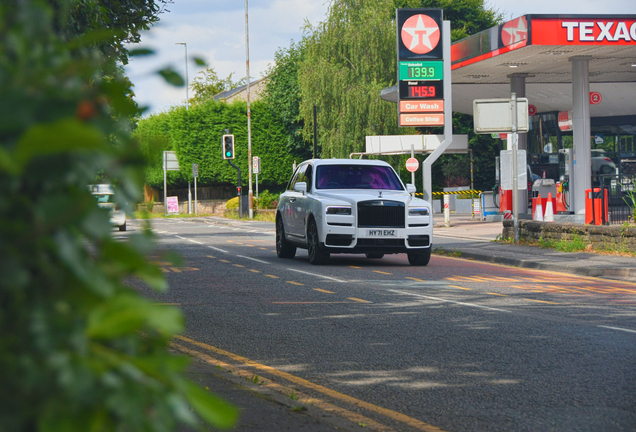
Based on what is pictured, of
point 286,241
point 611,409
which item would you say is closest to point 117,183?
point 611,409

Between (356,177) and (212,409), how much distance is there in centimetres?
1452

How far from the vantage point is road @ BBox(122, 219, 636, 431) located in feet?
16.5

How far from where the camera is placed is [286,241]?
16.7 meters

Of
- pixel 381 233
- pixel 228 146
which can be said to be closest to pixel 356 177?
pixel 381 233

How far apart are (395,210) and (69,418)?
1351cm

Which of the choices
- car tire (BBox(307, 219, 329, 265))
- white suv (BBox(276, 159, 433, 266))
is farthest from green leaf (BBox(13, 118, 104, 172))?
car tire (BBox(307, 219, 329, 265))

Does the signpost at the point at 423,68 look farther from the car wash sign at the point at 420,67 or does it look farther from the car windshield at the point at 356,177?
the car windshield at the point at 356,177

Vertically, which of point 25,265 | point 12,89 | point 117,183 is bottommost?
point 25,265

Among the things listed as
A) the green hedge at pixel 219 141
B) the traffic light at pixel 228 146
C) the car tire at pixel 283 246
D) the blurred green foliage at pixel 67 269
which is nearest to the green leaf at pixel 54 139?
the blurred green foliage at pixel 67 269

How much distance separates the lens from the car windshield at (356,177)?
15.6 meters

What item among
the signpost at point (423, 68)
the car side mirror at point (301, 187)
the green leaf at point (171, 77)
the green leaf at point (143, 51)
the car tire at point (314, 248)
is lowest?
the car tire at point (314, 248)

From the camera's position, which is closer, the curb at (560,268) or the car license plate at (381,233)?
the curb at (560,268)

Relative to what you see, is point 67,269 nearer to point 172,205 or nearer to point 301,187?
point 301,187

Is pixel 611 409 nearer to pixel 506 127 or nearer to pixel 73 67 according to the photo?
pixel 73 67
